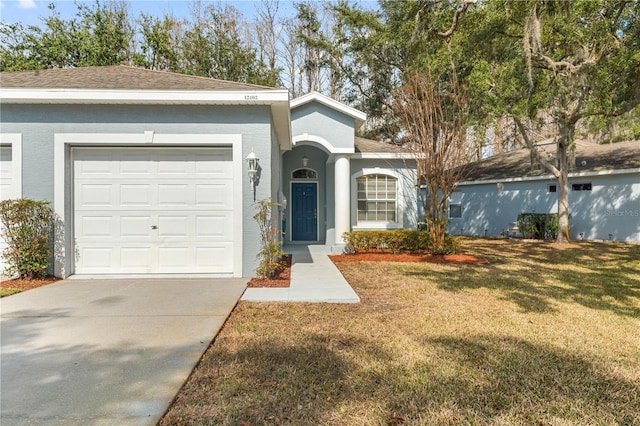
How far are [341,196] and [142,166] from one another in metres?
6.32

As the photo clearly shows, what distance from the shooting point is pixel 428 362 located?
3500 mm

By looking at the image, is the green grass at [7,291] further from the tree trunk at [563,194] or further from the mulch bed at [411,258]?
the tree trunk at [563,194]

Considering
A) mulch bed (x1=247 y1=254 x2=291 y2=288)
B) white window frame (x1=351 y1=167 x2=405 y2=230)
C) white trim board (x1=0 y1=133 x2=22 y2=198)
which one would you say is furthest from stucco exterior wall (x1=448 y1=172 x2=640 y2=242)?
white trim board (x1=0 y1=133 x2=22 y2=198)

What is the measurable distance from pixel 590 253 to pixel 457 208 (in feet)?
31.1

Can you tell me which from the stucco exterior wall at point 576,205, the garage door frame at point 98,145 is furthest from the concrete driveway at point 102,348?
the stucco exterior wall at point 576,205

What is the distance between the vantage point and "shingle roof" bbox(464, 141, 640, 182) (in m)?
15.8

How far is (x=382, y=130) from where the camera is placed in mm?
22875

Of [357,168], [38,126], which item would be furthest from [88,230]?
[357,168]

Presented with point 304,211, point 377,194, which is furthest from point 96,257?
point 377,194

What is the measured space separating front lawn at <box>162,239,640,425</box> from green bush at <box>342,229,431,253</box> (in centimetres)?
468

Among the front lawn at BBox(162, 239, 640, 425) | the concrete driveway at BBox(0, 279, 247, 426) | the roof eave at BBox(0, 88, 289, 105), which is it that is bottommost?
the front lawn at BBox(162, 239, 640, 425)

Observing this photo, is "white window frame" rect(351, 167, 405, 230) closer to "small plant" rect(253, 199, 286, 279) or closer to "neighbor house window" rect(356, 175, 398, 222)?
"neighbor house window" rect(356, 175, 398, 222)

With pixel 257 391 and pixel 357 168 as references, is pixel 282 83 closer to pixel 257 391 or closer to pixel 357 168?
pixel 357 168

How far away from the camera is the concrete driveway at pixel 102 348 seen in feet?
8.78
